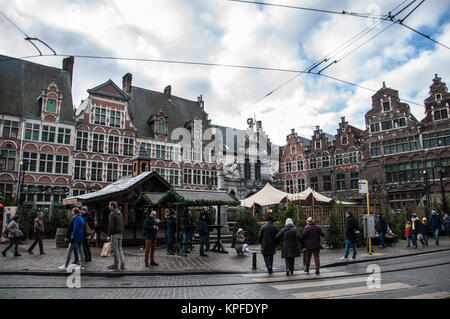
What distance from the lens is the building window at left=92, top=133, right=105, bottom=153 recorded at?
106ft

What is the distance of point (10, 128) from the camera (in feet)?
91.6

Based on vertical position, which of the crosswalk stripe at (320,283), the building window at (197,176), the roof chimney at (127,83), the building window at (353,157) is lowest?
the crosswalk stripe at (320,283)

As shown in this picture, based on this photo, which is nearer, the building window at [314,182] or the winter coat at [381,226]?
the winter coat at [381,226]

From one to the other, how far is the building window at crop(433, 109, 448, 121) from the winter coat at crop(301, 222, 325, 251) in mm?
28141

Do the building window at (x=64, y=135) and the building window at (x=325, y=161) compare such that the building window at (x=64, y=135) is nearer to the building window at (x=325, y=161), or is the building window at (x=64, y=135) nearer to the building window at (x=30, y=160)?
the building window at (x=30, y=160)

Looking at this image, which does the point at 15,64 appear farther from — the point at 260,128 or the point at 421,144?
the point at 421,144

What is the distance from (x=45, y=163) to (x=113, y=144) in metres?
6.62

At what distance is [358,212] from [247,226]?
5.39 m

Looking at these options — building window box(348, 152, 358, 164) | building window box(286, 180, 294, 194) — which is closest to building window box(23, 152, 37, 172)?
building window box(286, 180, 294, 194)

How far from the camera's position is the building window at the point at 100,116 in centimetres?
3281

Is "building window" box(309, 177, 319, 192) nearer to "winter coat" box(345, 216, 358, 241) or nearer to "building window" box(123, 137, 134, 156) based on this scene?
"building window" box(123, 137, 134, 156)

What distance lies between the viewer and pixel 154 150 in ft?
120

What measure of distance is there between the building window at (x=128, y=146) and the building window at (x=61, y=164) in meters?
5.79

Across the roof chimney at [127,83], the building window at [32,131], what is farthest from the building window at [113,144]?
the roof chimney at [127,83]
